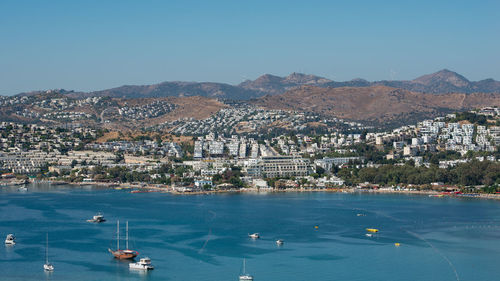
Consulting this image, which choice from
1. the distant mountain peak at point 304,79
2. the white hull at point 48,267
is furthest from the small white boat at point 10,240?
the distant mountain peak at point 304,79

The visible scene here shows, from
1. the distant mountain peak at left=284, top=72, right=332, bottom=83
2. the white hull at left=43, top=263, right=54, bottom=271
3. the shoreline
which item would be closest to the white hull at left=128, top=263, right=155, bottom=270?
the white hull at left=43, top=263, right=54, bottom=271

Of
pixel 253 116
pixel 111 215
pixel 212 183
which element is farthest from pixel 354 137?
pixel 111 215

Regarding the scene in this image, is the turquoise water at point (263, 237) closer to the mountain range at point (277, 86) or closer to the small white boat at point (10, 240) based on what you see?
the small white boat at point (10, 240)

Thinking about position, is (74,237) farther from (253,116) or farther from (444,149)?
(253,116)

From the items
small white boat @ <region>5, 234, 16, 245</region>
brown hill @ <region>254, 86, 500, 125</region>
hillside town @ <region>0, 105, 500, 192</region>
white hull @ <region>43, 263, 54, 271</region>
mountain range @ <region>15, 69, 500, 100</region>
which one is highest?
mountain range @ <region>15, 69, 500, 100</region>

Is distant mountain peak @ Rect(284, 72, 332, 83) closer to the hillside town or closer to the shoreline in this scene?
the hillside town
